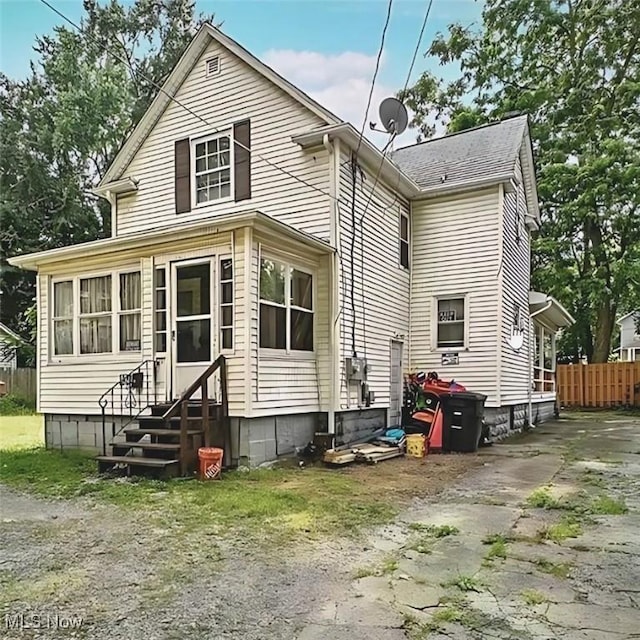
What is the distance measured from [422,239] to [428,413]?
3.92 m

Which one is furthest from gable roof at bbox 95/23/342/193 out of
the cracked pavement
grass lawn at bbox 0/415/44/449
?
the cracked pavement

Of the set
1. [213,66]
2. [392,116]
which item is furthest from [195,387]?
[213,66]

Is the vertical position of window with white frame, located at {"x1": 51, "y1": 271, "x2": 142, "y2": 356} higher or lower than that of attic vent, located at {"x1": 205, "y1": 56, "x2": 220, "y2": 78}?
lower

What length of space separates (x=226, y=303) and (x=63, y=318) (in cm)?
350

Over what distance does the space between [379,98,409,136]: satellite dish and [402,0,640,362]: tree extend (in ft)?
38.6

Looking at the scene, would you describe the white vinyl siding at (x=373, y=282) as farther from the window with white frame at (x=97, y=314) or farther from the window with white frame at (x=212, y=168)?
the window with white frame at (x=97, y=314)

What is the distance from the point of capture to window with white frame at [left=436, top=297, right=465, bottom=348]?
11.8 meters

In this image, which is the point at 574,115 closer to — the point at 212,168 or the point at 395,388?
the point at 395,388

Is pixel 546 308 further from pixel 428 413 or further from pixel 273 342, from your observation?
pixel 273 342

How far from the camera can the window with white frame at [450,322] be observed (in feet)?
38.6

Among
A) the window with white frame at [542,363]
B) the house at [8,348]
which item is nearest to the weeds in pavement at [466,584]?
the window with white frame at [542,363]

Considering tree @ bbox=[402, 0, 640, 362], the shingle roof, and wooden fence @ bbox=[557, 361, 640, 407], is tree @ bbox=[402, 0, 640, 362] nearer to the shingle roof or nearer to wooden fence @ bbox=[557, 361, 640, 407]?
wooden fence @ bbox=[557, 361, 640, 407]

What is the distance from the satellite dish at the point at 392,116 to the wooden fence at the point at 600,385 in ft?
47.7

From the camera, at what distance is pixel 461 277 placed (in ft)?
38.5
